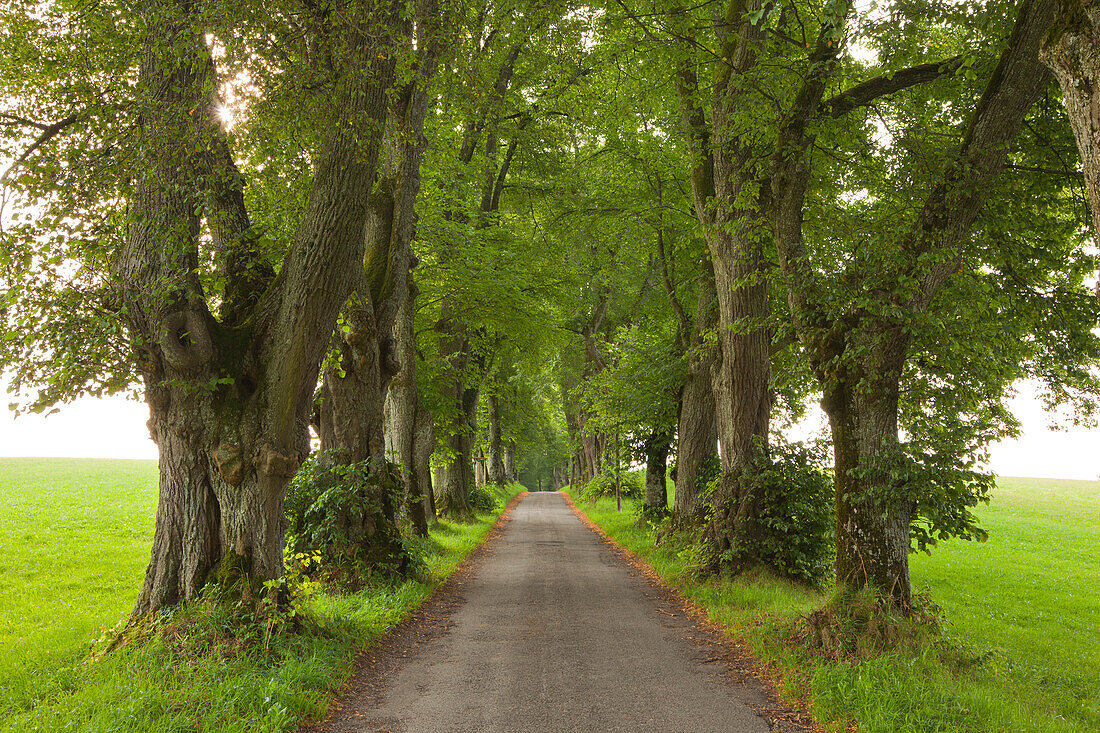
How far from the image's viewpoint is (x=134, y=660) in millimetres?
5426

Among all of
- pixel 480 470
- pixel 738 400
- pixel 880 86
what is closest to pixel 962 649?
pixel 738 400

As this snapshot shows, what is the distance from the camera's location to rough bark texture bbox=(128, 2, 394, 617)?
5930mm

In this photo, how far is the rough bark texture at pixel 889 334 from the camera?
6301 millimetres

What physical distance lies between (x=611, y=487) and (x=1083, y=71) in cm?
2699

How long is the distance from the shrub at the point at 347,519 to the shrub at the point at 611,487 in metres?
18.5

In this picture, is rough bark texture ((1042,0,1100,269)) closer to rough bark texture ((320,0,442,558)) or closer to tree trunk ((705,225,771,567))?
tree trunk ((705,225,771,567))

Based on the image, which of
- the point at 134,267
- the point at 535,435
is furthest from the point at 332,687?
the point at 535,435

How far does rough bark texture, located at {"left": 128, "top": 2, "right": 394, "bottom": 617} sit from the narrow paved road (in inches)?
85.5

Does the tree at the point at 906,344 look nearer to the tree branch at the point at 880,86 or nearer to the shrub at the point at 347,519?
the tree branch at the point at 880,86

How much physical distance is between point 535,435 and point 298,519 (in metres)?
40.2

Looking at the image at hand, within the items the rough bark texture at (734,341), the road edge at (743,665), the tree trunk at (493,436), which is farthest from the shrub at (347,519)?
the tree trunk at (493,436)

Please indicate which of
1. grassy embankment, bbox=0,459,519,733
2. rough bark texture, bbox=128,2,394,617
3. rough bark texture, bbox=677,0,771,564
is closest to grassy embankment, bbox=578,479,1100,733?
rough bark texture, bbox=677,0,771,564

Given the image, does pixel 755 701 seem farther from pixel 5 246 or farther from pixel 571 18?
pixel 571 18

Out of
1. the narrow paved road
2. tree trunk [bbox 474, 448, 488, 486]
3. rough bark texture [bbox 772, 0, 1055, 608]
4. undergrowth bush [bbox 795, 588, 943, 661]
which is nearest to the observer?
the narrow paved road
